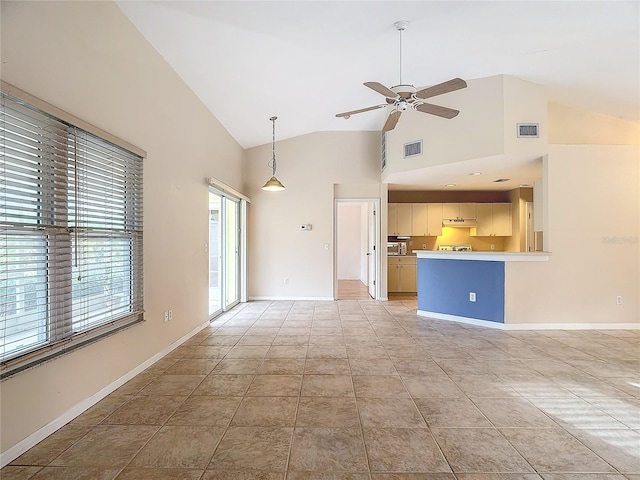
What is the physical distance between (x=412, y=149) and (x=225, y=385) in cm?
446

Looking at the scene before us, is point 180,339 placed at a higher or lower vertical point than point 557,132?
lower

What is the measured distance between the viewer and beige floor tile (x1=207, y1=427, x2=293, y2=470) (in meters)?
1.83

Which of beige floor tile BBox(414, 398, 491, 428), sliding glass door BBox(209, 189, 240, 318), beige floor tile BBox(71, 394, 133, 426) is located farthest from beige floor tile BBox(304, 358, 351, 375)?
sliding glass door BBox(209, 189, 240, 318)

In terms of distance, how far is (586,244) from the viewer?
463cm

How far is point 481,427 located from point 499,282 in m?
3.02

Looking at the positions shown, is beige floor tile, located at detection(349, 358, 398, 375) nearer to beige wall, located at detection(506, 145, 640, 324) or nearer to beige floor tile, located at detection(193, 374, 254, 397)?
beige floor tile, located at detection(193, 374, 254, 397)

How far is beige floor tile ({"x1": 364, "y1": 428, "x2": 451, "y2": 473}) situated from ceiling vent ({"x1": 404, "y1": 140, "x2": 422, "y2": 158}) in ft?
14.1

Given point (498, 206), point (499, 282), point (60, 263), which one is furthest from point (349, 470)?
point (498, 206)

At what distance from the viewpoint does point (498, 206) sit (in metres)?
7.78

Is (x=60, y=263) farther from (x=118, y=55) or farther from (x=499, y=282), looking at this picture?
(x=499, y=282)

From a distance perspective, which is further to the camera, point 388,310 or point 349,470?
point 388,310

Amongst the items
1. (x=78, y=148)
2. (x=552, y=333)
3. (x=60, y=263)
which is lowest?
(x=552, y=333)

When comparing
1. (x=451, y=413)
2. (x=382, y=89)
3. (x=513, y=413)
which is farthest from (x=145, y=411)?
(x=382, y=89)

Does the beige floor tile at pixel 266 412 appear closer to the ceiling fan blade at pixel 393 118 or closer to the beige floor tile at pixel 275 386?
the beige floor tile at pixel 275 386
